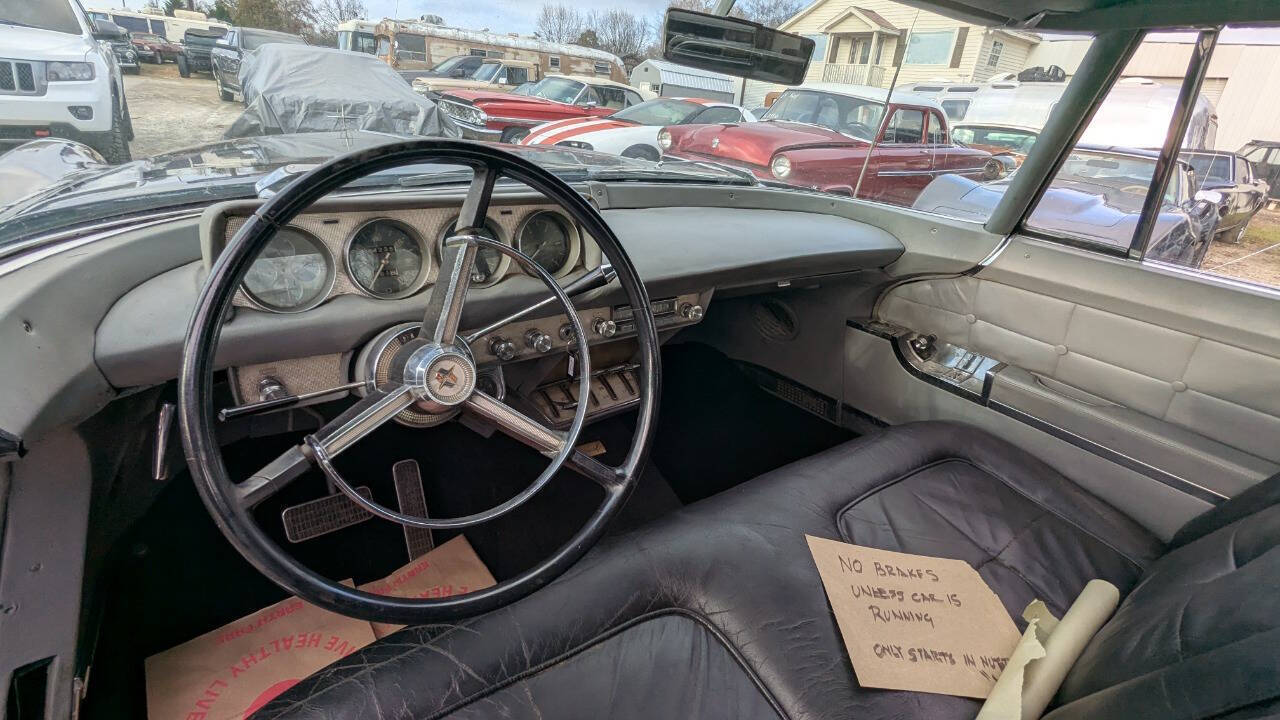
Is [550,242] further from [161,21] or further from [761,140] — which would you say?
[761,140]

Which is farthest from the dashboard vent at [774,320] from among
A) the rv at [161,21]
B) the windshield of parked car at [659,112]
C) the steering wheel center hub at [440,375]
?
the windshield of parked car at [659,112]

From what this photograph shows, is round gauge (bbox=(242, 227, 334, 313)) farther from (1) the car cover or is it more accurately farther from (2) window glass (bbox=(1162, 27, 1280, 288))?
(2) window glass (bbox=(1162, 27, 1280, 288))

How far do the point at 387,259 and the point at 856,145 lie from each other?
1.71m

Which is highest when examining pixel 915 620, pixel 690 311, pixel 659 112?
pixel 659 112

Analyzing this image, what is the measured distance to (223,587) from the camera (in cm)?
192

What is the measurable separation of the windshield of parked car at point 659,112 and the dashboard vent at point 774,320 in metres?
2.53

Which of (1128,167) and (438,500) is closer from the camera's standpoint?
(1128,167)

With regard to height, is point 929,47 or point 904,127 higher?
point 929,47

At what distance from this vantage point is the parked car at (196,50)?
1581 millimetres

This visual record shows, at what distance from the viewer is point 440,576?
2.02 m

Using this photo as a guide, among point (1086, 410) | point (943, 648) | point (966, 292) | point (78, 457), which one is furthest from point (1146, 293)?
point (78, 457)

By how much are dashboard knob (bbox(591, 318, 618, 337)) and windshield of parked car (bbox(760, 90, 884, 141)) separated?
1.09m

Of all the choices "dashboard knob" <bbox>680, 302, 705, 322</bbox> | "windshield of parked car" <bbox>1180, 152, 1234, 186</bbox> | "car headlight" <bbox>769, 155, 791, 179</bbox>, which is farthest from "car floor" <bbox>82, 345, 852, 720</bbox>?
"windshield of parked car" <bbox>1180, 152, 1234, 186</bbox>

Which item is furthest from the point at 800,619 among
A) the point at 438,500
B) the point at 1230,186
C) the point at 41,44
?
the point at 41,44
